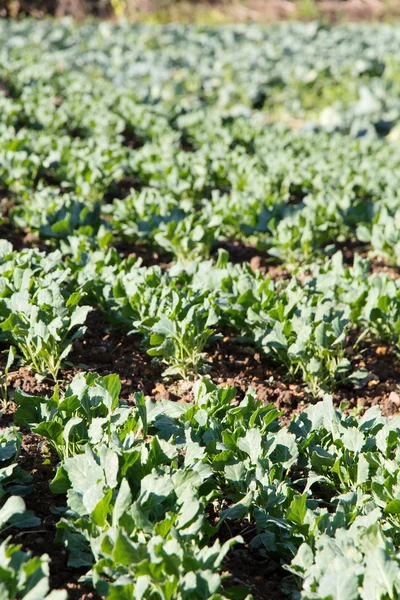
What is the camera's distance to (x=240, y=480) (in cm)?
263

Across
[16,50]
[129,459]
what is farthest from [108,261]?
[16,50]

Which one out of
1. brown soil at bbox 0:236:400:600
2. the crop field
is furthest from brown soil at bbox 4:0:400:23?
brown soil at bbox 0:236:400:600

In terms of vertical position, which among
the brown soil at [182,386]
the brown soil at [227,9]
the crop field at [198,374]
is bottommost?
the brown soil at [182,386]

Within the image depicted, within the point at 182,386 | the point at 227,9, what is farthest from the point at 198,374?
the point at 227,9

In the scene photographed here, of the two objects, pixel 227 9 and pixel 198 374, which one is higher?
pixel 227 9

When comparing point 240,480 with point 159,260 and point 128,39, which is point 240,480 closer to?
point 159,260

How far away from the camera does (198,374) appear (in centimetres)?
378

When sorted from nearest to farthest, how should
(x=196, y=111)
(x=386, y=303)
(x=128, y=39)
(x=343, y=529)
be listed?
(x=343, y=529), (x=386, y=303), (x=196, y=111), (x=128, y=39)

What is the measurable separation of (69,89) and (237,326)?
8.55 meters

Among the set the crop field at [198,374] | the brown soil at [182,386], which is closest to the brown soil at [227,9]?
the crop field at [198,374]

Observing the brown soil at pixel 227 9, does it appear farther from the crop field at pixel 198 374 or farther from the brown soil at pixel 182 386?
the brown soil at pixel 182 386

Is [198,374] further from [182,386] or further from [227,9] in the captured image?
[227,9]

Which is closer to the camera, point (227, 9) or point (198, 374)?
point (198, 374)

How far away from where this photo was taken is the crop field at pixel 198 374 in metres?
2.24
